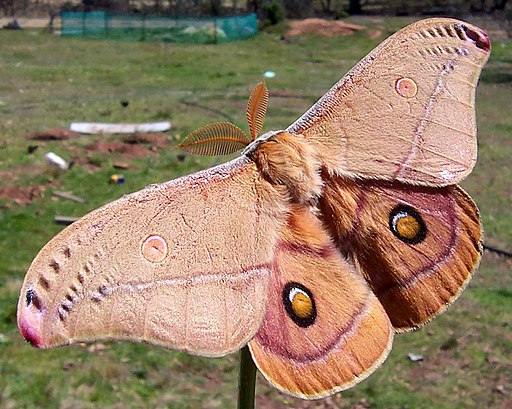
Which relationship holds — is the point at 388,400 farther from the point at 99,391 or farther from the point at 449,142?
the point at 449,142

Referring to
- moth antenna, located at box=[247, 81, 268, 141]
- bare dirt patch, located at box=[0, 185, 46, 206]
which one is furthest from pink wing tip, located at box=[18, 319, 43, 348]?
bare dirt patch, located at box=[0, 185, 46, 206]

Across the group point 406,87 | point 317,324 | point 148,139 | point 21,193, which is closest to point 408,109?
point 406,87

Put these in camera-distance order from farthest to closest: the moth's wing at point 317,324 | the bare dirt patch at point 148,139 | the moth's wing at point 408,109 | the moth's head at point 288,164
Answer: the bare dirt patch at point 148,139 → the moth's wing at point 408,109 → the moth's head at point 288,164 → the moth's wing at point 317,324

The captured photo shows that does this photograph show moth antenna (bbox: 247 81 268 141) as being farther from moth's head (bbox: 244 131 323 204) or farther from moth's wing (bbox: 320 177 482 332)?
moth's wing (bbox: 320 177 482 332)

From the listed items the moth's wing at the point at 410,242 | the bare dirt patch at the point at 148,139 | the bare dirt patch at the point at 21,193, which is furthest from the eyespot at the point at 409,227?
the bare dirt patch at the point at 148,139

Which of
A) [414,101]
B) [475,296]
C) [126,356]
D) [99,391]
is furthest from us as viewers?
[475,296]

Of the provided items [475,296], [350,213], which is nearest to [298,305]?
[350,213]

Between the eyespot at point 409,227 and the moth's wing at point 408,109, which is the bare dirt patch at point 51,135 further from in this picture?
the eyespot at point 409,227
